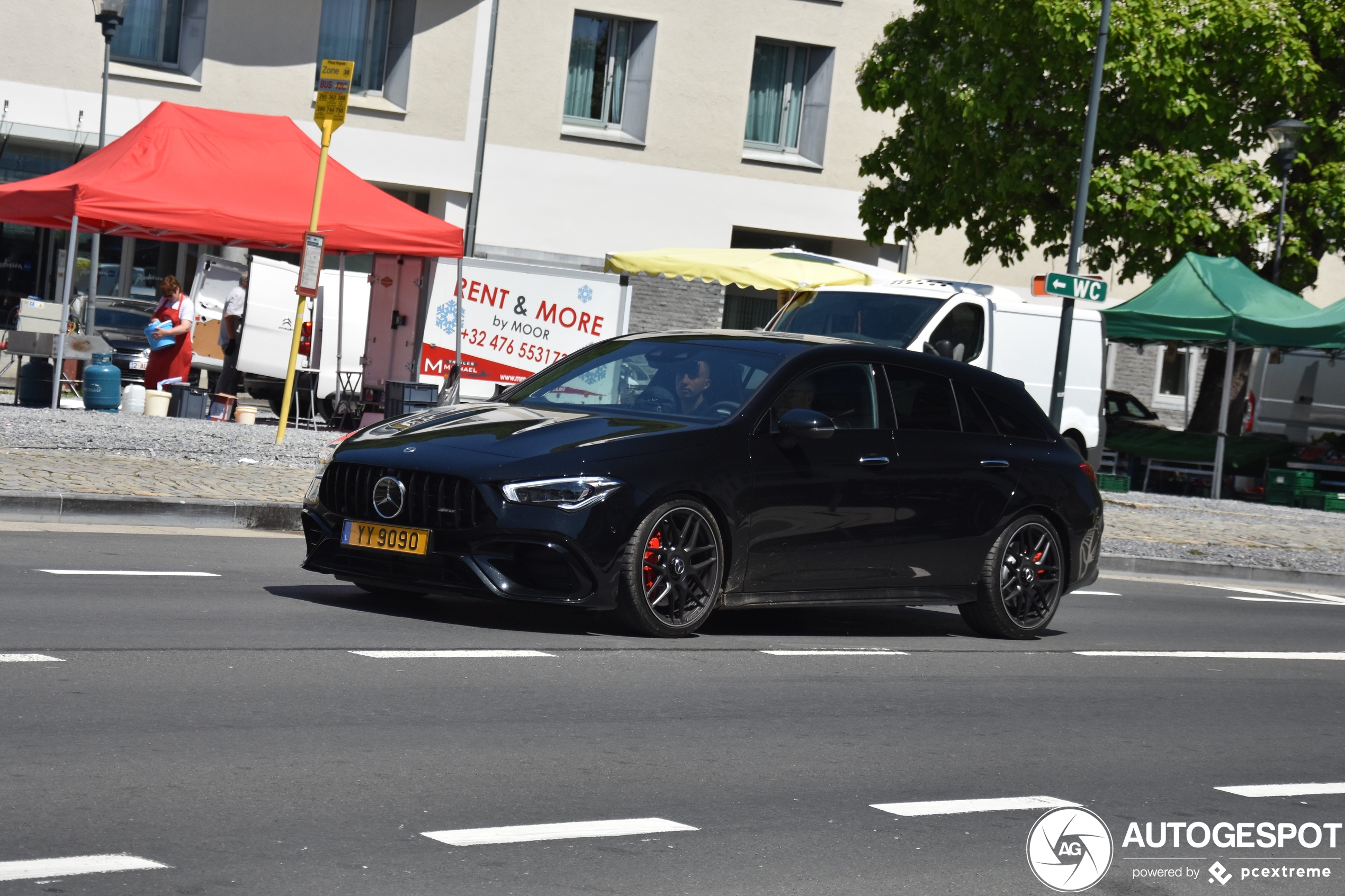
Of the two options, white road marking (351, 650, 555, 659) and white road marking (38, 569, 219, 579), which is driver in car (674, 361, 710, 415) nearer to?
white road marking (351, 650, 555, 659)

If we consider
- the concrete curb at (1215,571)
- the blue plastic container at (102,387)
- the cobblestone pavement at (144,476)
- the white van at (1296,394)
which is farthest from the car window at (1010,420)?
the white van at (1296,394)

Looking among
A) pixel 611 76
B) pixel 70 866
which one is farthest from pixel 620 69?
pixel 70 866

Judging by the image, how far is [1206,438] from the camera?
26453 mm

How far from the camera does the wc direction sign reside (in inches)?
723

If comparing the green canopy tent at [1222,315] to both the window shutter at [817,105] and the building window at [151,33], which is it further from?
the building window at [151,33]

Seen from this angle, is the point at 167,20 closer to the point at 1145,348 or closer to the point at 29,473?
the point at 29,473

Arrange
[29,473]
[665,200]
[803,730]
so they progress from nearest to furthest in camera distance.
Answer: [803,730] → [29,473] → [665,200]

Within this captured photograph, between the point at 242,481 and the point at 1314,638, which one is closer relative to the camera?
the point at 1314,638

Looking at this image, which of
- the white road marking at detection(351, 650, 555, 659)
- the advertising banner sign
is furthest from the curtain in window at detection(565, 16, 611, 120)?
the white road marking at detection(351, 650, 555, 659)

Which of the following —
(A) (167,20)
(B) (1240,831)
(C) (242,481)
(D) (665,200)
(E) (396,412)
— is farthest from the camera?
(D) (665,200)

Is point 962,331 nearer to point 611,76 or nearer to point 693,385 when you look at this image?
point 693,385

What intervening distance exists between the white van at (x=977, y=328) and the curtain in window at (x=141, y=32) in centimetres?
1530

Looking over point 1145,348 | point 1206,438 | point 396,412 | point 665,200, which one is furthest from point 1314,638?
point 1145,348

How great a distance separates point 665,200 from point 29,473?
21407mm
